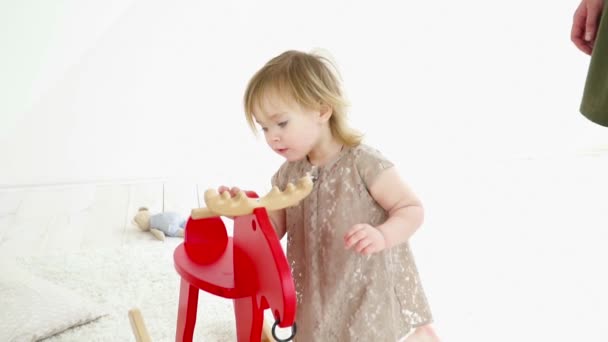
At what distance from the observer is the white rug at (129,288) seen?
1.36 metres

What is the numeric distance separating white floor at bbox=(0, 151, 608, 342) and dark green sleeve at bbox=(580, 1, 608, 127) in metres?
0.72

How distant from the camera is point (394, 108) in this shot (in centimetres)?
288

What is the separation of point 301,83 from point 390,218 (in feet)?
0.82

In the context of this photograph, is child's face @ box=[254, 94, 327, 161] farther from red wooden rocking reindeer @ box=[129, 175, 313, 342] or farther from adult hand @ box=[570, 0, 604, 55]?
adult hand @ box=[570, 0, 604, 55]

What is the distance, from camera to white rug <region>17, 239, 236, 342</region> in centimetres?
136

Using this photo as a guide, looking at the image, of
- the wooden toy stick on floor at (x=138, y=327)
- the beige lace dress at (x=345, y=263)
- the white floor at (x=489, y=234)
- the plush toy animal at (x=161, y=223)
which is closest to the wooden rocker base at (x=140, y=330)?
the wooden toy stick on floor at (x=138, y=327)

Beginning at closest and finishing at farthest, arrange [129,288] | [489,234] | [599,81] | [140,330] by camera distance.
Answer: [599,81] → [140,330] → [129,288] → [489,234]

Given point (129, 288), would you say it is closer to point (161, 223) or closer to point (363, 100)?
point (161, 223)

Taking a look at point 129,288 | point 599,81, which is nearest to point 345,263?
point 599,81

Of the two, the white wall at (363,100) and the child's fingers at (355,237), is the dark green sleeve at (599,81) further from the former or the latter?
the white wall at (363,100)

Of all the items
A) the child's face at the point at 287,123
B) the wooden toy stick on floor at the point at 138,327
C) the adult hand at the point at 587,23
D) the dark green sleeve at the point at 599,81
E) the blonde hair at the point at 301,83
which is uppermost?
the adult hand at the point at 587,23

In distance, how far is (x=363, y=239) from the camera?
82 centimetres

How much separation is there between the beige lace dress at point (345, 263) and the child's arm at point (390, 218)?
0.7 inches

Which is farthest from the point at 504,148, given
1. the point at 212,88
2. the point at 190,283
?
the point at 190,283
